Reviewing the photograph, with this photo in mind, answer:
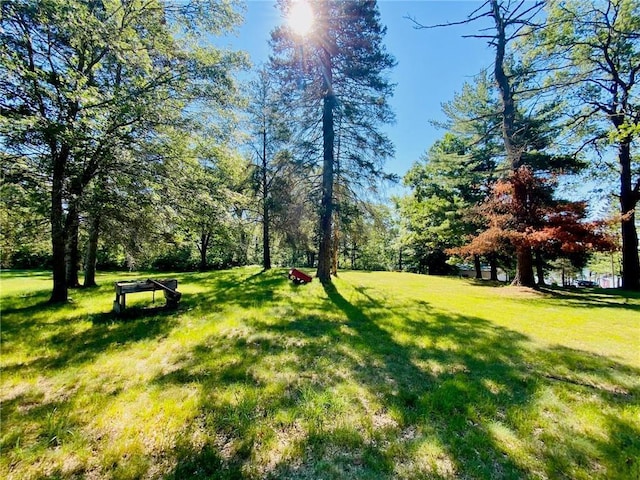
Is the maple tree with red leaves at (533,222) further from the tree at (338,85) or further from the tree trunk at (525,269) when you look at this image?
the tree at (338,85)

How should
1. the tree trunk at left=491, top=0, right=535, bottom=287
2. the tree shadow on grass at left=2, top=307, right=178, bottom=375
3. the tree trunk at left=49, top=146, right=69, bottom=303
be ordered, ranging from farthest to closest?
the tree trunk at left=491, top=0, right=535, bottom=287 < the tree trunk at left=49, top=146, right=69, bottom=303 < the tree shadow on grass at left=2, top=307, right=178, bottom=375

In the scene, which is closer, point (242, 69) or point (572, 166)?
point (242, 69)

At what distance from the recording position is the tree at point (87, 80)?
4426 millimetres

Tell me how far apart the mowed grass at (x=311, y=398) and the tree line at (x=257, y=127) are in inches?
109

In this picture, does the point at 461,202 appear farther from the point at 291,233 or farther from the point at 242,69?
the point at 242,69

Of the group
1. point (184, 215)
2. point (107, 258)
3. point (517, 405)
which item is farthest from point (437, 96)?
point (107, 258)

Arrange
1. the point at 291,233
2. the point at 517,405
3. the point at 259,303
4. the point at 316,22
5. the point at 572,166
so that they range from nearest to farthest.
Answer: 1. the point at 517,405
2. the point at 259,303
3. the point at 316,22
4. the point at 291,233
5. the point at 572,166

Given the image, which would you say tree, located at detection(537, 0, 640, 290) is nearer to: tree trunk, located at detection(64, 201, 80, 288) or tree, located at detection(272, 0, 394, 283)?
tree, located at detection(272, 0, 394, 283)

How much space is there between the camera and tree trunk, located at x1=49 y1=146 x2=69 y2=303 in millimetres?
5617

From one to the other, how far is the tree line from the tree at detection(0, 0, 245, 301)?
41 millimetres

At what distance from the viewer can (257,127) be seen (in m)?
15.1

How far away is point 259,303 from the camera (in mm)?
6777

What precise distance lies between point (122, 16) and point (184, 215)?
4369 mm

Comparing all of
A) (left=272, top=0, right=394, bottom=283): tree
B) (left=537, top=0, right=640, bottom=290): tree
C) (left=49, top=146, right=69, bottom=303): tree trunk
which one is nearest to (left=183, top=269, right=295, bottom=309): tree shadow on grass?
(left=272, top=0, right=394, bottom=283): tree
